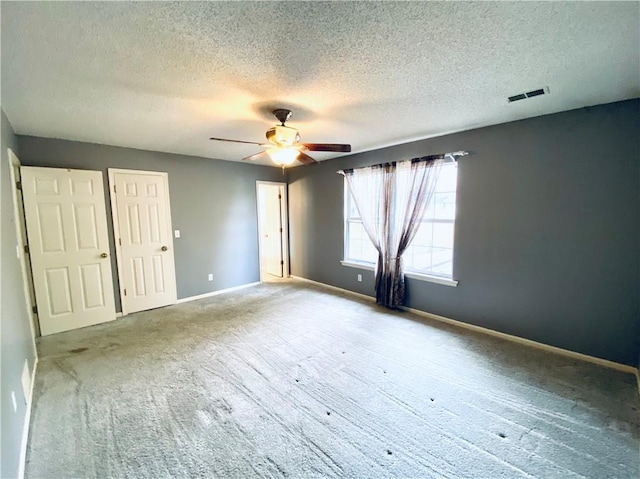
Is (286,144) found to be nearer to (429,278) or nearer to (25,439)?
(429,278)

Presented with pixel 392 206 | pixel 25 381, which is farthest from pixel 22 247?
pixel 392 206

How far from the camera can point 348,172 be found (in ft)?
15.1

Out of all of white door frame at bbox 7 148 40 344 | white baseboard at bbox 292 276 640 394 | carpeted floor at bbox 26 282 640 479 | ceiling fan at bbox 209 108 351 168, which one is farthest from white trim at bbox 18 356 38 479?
white baseboard at bbox 292 276 640 394

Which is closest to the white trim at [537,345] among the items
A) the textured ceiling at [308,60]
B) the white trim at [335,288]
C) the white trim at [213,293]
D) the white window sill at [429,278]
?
the white window sill at [429,278]

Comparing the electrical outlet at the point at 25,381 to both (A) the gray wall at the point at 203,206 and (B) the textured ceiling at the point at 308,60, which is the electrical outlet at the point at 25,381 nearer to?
(A) the gray wall at the point at 203,206

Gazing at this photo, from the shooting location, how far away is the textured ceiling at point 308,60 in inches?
52.7

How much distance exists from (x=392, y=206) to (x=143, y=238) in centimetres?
380

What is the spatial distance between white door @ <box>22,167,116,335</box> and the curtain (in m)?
3.77

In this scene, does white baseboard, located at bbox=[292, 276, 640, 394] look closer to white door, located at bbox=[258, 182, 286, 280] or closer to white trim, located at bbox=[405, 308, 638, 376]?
white trim, located at bbox=[405, 308, 638, 376]

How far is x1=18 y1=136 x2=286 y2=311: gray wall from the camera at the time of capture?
3.70 metres

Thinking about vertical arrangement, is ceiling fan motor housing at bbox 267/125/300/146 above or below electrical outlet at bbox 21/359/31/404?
above

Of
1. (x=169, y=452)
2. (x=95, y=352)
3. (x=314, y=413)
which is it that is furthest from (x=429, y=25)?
(x=95, y=352)

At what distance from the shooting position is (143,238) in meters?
4.09

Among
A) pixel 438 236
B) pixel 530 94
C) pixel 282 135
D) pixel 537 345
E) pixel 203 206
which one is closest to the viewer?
pixel 530 94
